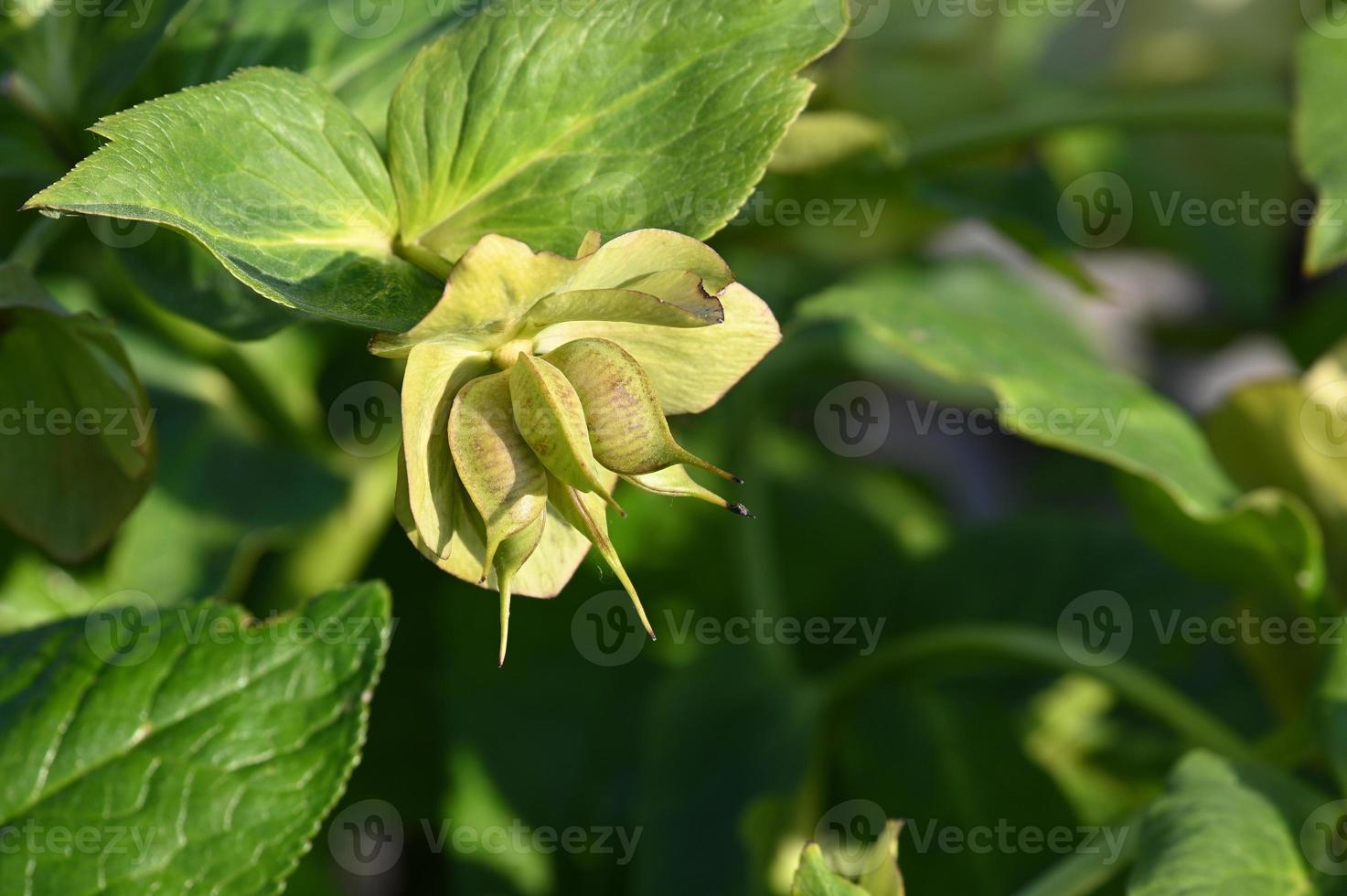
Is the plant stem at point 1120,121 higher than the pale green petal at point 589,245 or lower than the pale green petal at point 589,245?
lower

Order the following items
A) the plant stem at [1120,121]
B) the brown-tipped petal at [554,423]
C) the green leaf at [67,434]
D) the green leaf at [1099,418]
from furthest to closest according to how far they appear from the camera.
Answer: the plant stem at [1120,121], the green leaf at [1099,418], the green leaf at [67,434], the brown-tipped petal at [554,423]

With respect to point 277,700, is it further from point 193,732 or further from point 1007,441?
point 1007,441

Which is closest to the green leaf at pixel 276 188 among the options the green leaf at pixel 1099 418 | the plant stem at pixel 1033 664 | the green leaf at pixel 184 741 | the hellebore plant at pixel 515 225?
the hellebore plant at pixel 515 225

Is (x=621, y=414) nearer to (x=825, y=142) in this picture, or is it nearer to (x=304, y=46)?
(x=304, y=46)

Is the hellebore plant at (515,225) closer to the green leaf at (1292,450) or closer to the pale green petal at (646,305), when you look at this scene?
the pale green petal at (646,305)

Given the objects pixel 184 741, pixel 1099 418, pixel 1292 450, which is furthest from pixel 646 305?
pixel 1292 450

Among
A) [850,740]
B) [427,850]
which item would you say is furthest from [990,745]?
[427,850]
